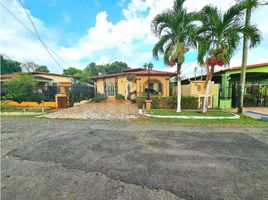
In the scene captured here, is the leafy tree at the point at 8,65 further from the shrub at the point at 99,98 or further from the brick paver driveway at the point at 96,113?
the brick paver driveway at the point at 96,113

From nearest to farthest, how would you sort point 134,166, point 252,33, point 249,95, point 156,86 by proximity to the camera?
point 134,166 → point 252,33 → point 249,95 → point 156,86

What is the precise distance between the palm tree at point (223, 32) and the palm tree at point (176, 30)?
0.78 metres

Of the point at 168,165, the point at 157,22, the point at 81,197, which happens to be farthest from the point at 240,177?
the point at 157,22

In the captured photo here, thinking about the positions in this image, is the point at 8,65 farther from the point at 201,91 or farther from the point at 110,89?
the point at 201,91

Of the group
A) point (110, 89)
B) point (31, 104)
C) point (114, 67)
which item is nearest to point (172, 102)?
point (110, 89)

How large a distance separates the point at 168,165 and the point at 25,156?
382cm

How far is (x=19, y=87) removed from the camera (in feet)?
46.0

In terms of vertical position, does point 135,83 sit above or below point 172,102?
above

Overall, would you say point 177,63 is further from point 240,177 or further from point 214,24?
point 240,177

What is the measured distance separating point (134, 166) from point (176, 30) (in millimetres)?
9239

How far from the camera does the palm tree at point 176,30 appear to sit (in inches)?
381

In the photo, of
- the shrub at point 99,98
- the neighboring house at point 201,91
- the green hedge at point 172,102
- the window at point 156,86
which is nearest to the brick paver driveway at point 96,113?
the green hedge at point 172,102

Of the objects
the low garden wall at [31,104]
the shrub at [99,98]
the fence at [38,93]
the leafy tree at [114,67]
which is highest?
the leafy tree at [114,67]

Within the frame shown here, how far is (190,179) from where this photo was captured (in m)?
3.03
